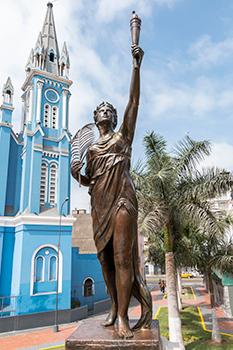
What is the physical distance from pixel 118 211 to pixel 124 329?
111 centimetres

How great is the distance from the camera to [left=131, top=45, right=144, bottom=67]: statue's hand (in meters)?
3.16

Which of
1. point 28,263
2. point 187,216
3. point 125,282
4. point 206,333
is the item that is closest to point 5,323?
point 28,263

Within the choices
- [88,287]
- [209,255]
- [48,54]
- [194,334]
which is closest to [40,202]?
[88,287]

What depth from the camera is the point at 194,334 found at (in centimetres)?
1295

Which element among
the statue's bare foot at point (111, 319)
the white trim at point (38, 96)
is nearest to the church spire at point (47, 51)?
the white trim at point (38, 96)

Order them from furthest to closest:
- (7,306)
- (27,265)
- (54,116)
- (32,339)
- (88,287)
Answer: (88,287)
(54,116)
(27,265)
(7,306)
(32,339)

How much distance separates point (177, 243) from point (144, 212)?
256cm

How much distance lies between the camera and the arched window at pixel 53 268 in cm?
1761

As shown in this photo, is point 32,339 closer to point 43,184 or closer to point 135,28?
point 43,184

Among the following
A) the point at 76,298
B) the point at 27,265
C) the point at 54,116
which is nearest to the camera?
the point at 27,265

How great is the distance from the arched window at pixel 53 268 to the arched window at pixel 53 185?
135 inches

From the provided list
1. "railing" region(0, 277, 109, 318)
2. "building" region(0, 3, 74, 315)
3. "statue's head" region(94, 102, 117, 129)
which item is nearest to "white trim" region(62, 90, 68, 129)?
"building" region(0, 3, 74, 315)

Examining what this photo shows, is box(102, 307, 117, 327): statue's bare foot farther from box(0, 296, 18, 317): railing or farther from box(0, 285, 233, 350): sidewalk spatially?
box(0, 296, 18, 317): railing

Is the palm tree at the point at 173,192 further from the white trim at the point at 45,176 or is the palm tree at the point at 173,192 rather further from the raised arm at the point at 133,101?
the white trim at the point at 45,176
